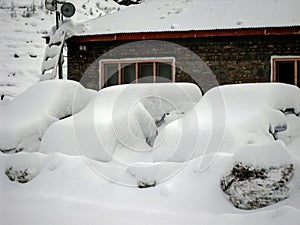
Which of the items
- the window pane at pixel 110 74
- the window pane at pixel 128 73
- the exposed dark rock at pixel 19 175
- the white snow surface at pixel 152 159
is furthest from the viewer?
the window pane at pixel 110 74

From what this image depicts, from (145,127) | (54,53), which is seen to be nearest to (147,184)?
(145,127)

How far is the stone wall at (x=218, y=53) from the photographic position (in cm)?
1030

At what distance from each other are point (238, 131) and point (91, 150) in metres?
2.25

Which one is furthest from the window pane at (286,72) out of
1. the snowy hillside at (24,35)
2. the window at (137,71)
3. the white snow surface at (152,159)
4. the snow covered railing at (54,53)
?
the snowy hillside at (24,35)

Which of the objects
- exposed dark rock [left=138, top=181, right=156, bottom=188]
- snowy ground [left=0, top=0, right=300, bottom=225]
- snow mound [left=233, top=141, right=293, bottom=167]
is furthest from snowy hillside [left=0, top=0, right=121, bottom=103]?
snow mound [left=233, top=141, right=293, bottom=167]

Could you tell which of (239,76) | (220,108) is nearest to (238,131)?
(220,108)

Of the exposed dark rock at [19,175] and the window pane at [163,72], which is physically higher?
the window pane at [163,72]

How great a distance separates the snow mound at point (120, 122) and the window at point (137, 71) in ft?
9.19

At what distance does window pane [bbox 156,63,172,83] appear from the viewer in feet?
35.9

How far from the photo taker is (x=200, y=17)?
11.1 m

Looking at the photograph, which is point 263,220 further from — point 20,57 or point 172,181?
point 20,57

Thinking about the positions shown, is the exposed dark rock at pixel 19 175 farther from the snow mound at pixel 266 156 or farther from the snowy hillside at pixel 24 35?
the snowy hillside at pixel 24 35

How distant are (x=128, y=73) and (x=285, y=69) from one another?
4073 millimetres

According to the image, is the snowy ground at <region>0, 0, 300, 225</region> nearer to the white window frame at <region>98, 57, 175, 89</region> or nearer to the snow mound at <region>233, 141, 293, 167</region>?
the snow mound at <region>233, 141, 293, 167</region>
